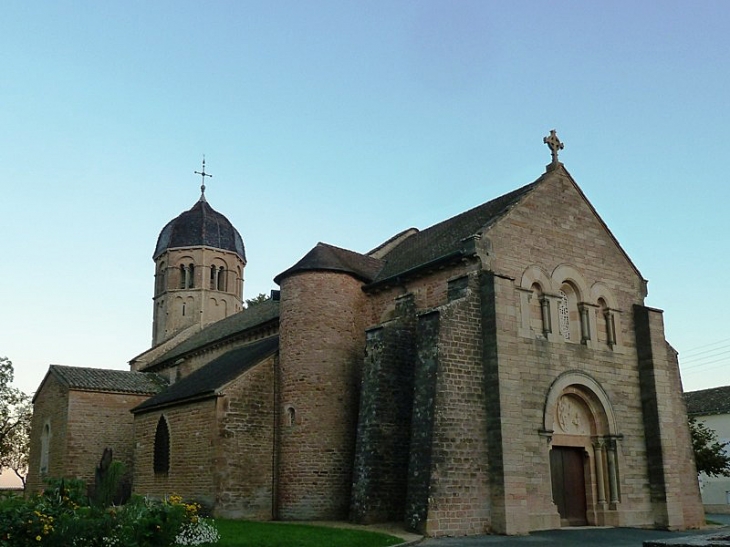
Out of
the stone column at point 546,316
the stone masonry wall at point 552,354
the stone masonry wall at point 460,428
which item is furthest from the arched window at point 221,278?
the stone masonry wall at point 460,428

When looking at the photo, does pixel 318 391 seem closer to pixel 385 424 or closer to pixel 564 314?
pixel 385 424

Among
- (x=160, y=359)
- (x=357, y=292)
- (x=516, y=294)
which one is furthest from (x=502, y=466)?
(x=160, y=359)

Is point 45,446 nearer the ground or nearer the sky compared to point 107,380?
nearer the ground

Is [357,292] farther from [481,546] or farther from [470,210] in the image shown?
[481,546]

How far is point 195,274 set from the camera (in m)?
45.4

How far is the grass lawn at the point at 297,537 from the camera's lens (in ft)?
48.2

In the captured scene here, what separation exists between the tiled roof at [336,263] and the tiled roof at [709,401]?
1016 inches

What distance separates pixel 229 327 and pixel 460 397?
17.9m

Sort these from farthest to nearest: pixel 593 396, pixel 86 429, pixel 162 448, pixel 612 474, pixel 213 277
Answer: pixel 213 277, pixel 86 429, pixel 162 448, pixel 593 396, pixel 612 474

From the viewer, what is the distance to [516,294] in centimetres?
2045

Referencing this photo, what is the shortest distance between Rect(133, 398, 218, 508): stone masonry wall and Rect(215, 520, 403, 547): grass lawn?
14.2 ft

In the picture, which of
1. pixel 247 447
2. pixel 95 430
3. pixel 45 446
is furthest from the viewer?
pixel 45 446

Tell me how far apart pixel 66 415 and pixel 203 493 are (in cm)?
1263

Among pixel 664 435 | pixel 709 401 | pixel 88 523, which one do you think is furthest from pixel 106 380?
pixel 709 401
